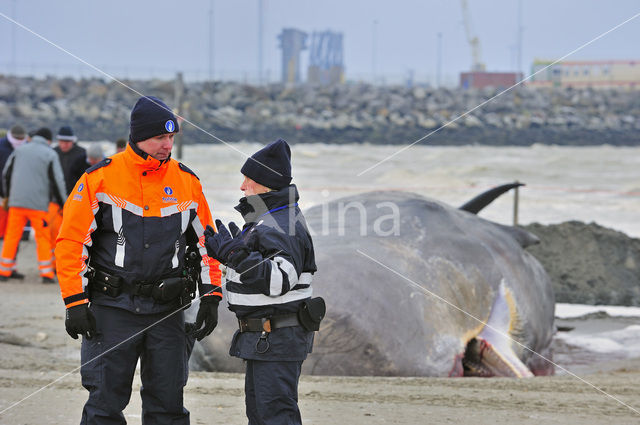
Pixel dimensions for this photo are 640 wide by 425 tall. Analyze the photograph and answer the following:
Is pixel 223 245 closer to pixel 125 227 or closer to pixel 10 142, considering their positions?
pixel 125 227

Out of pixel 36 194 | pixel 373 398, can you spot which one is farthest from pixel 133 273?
pixel 36 194

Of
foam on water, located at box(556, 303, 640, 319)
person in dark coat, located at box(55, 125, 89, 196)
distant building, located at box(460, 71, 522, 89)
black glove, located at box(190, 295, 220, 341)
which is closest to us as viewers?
black glove, located at box(190, 295, 220, 341)

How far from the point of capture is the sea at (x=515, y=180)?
938 cm

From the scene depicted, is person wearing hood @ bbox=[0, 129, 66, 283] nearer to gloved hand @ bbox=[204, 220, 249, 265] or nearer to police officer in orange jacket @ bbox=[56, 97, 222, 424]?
police officer in orange jacket @ bbox=[56, 97, 222, 424]

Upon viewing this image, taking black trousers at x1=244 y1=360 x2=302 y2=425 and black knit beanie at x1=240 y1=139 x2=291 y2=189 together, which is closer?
black trousers at x1=244 y1=360 x2=302 y2=425

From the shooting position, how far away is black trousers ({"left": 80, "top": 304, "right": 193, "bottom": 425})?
405cm

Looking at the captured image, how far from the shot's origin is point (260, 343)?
4.00 meters

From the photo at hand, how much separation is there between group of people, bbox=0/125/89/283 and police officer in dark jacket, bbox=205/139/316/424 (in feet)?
21.6

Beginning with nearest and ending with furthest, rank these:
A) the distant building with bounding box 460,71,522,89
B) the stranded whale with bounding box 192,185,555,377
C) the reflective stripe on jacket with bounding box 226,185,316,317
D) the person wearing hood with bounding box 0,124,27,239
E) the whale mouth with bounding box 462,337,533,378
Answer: the reflective stripe on jacket with bounding box 226,185,316,317
the stranded whale with bounding box 192,185,555,377
the whale mouth with bounding box 462,337,533,378
the person wearing hood with bounding box 0,124,27,239
the distant building with bounding box 460,71,522,89

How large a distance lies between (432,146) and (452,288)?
40.0 meters

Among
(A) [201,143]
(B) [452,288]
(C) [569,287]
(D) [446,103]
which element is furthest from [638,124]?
(B) [452,288]

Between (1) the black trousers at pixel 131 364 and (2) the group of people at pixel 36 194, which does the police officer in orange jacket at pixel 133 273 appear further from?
(2) the group of people at pixel 36 194

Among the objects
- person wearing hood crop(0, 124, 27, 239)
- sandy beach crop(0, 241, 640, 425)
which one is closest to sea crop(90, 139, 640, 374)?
sandy beach crop(0, 241, 640, 425)

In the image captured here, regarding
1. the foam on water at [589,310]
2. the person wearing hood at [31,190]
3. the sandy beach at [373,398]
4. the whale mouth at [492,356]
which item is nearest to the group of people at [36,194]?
the person wearing hood at [31,190]
